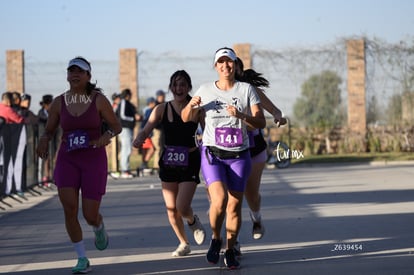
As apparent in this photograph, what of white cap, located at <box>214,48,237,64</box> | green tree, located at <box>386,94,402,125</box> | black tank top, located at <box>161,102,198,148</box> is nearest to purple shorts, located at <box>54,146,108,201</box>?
black tank top, located at <box>161,102,198,148</box>

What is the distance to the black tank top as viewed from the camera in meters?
9.81

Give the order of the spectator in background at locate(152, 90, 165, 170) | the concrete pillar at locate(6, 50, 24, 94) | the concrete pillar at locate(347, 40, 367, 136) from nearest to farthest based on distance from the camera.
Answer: the spectator in background at locate(152, 90, 165, 170)
the concrete pillar at locate(347, 40, 367, 136)
the concrete pillar at locate(6, 50, 24, 94)

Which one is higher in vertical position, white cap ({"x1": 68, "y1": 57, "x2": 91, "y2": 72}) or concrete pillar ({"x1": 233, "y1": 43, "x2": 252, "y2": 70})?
concrete pillar ({"x1": 233, "y1": 43, "x2": 252, "y2": 70})

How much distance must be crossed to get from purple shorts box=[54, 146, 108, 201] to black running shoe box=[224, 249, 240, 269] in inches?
49.7

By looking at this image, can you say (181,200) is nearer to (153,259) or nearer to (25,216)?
(153,259)

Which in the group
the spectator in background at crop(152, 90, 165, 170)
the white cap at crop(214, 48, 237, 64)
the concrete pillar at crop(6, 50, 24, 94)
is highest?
the concrete pillar at crop(6, 50, 24, 94)

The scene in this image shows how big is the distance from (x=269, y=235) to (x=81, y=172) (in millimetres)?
3019

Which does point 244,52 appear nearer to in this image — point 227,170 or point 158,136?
point 158,136

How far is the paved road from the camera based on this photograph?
29.6ft

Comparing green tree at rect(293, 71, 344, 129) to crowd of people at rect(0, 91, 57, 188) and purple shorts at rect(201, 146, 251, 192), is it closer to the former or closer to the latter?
crowd of people at rect(0, 91, 57, 188)

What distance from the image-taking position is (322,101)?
3073cm

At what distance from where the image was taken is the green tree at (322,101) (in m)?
30.2

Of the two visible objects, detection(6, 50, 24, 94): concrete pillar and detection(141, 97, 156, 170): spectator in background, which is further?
detection(6, 50, 24, 94): concrete pillar

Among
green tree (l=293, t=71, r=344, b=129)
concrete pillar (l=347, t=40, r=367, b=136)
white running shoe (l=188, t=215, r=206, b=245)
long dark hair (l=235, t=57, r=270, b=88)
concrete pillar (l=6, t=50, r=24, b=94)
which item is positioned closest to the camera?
white running shoe (l=188, t=215, r=206, b=245)
